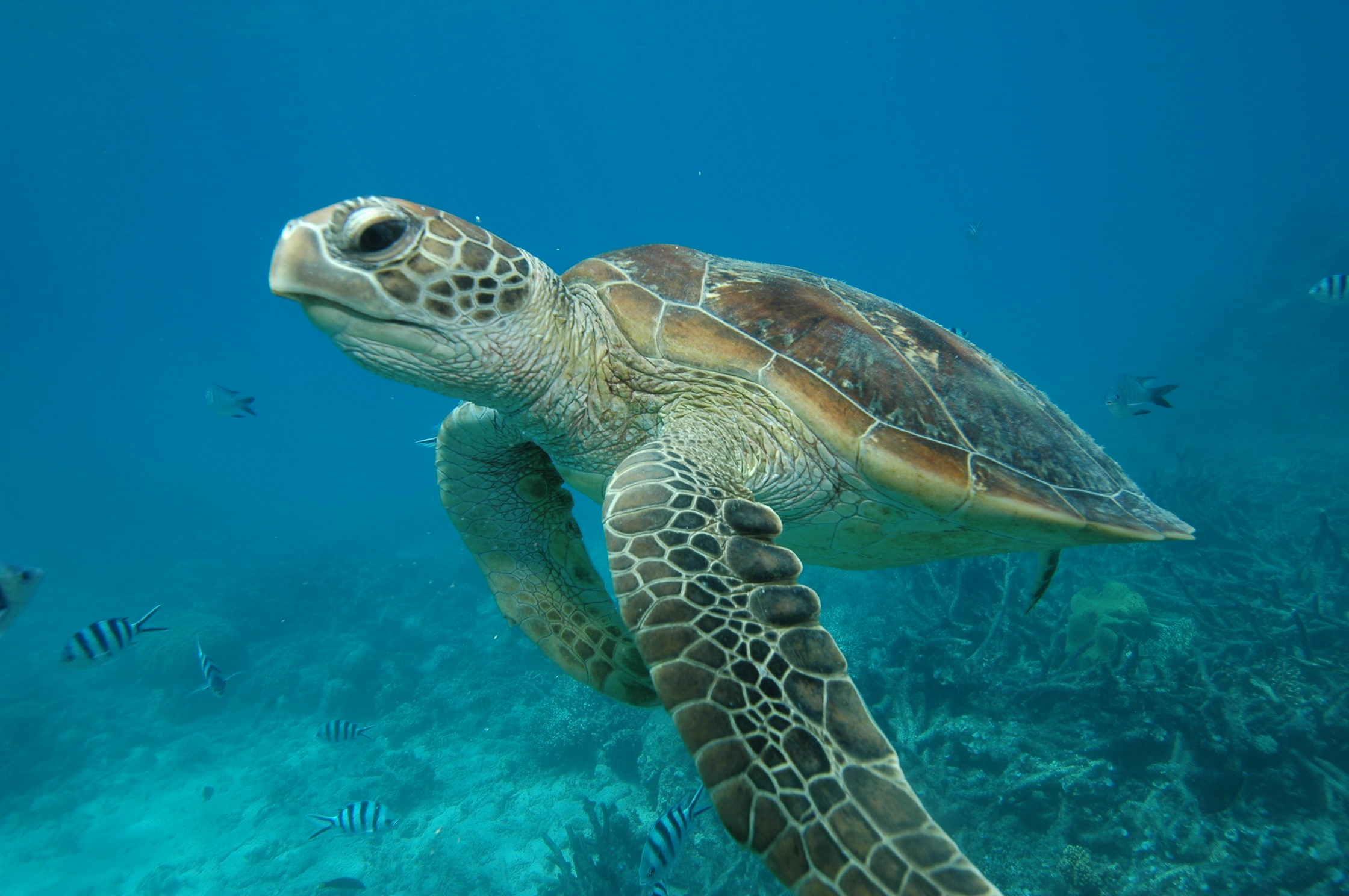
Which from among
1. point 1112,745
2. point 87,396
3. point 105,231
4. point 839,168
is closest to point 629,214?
point 839,168

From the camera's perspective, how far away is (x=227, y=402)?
8789mm

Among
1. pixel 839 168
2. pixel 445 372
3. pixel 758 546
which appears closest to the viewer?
pixel 758 546

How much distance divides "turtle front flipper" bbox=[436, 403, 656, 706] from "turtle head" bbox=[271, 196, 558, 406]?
2.33 ft

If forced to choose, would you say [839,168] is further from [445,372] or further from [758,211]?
[445,372]

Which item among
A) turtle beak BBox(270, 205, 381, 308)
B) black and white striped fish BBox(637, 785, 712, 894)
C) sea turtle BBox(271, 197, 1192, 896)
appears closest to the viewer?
sea turtle BBox(271, 197, 1192, 896)

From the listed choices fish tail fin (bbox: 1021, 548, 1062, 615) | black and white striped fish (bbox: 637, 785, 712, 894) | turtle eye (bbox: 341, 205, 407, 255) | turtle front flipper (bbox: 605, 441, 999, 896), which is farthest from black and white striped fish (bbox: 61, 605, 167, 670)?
fish tail fin (bbox: 1021, 548, 1062, 615)

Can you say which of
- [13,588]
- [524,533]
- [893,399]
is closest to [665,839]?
[524,533]

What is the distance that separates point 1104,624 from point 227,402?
1224 cm

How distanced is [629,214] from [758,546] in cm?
10380

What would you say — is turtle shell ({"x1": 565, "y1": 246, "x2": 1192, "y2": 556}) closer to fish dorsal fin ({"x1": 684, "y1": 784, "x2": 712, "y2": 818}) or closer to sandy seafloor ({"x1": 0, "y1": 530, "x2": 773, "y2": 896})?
fish dorsal fin ({"x1": 684, "y1": 784, "x2": 712, "y2": 818})

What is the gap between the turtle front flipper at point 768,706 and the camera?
1253mm

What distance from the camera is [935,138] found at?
92312 millimetres

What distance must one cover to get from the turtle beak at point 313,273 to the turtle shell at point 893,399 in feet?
3.81

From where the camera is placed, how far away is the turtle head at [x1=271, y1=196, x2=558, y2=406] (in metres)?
1.97
